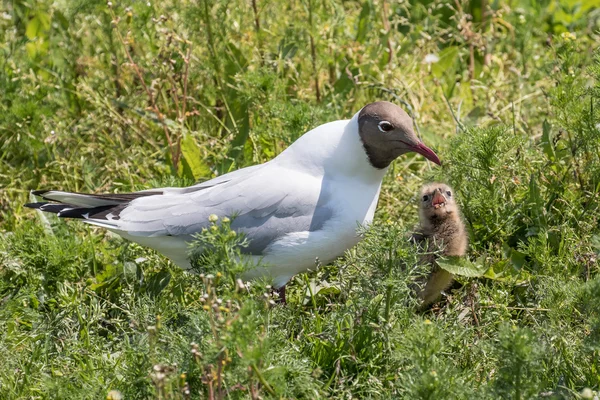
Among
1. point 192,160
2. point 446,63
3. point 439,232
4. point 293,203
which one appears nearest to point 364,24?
point 446,63

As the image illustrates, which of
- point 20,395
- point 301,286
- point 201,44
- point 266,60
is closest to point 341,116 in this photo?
point 266,60

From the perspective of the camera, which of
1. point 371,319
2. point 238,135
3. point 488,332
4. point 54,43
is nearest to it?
point 371,319

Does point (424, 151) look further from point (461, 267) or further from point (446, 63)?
point (446, 63)

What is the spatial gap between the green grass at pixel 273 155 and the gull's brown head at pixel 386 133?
331mm

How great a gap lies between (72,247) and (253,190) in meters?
1.04

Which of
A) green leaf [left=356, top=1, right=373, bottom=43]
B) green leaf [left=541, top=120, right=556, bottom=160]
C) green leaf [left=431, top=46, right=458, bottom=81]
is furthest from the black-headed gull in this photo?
green leaf [left=431, top=46, right=458, bottom=81]

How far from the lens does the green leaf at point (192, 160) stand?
5160mm

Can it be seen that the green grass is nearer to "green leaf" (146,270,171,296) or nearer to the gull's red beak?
"green leaf" (146,270,171,296)

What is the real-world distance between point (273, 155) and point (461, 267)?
5.16ft

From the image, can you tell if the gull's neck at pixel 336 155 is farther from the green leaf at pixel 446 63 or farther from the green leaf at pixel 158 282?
the green leaf at pixel 446 63

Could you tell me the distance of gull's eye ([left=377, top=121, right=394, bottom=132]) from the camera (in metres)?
4.16

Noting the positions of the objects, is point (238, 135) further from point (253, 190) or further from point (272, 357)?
point (272, 357)

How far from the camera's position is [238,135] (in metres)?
5.36

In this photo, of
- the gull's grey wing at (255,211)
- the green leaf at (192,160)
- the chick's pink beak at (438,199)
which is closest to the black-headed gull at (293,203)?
the gull's grey wing at (255,211)
